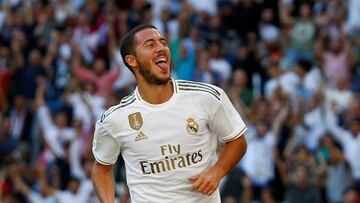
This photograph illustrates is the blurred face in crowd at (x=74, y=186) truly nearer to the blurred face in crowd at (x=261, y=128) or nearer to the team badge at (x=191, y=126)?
the blurred face in crowd at (x=261, y=128)

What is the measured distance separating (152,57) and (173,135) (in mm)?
575

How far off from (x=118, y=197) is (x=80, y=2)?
7189 millimetres

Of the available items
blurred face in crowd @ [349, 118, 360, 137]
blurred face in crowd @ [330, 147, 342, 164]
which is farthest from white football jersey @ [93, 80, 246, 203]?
blurred face in crowd @ [349, 118, 360, 137]

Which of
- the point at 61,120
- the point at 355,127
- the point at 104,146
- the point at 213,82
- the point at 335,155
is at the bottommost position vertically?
the point at 335,155

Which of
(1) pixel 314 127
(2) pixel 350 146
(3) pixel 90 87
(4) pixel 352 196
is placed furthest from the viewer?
(3) pixel 90 87

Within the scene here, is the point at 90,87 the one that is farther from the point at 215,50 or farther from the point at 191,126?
the point at 191,126

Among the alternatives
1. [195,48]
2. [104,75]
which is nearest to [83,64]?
[104,75]

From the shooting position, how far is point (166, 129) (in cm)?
763

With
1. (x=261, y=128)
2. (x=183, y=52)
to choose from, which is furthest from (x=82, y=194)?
(x=183, y=52)

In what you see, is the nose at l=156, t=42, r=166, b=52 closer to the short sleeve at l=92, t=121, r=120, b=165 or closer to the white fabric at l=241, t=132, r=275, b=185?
the short sleeve at l=92, t=121, r=120, b=165

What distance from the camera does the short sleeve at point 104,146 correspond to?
783cm

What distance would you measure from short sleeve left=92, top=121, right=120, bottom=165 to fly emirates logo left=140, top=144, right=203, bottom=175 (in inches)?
15.2

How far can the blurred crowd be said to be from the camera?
1588 cm

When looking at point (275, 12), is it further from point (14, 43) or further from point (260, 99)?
point (14, 43)
